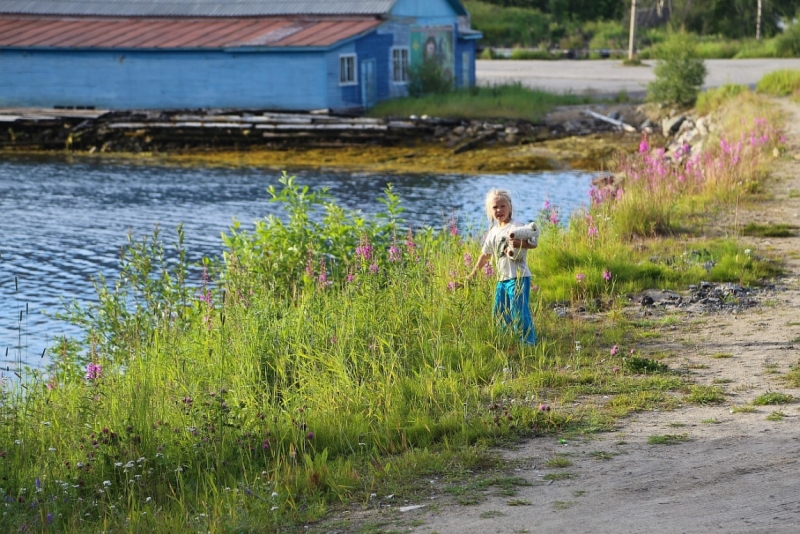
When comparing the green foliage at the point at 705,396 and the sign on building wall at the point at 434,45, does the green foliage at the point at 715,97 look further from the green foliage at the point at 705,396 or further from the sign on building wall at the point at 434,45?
the green foliage at the point at 705,396

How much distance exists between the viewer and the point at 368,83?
34594 mm

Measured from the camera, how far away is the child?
811 centimetres

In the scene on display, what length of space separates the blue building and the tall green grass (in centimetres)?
132

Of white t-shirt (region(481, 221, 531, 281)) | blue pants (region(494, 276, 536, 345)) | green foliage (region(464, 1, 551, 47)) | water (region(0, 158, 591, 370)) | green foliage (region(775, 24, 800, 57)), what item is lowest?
water (region(0, 158, 591, 370))

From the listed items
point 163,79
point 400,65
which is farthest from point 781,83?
point 163,79

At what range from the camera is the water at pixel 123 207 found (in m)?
15.0

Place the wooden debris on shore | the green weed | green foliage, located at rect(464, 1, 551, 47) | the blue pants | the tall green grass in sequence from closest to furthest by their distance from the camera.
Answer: the green weed, the blue pants, the wooden debris on shore, the tall green grass, green foliage, located at rect(464, 1, 551, 47)

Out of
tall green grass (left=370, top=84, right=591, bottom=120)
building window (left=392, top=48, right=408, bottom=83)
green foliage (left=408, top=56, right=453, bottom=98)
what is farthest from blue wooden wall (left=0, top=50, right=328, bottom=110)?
green foliage (left=408, top=56, right=453, bottom=98)

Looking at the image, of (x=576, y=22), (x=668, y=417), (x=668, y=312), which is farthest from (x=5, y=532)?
(x=576, y=22)

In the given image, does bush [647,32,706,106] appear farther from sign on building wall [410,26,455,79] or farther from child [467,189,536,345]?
child [467,189,536,345]

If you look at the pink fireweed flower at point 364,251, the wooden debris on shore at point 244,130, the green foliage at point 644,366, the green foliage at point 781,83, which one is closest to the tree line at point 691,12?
the green foliage at point 781,83

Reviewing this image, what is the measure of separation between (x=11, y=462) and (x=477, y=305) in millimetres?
3972

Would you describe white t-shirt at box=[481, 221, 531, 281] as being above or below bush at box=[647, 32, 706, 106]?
below

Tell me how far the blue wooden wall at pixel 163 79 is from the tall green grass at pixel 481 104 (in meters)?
2.49
